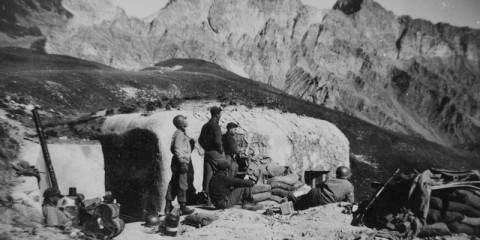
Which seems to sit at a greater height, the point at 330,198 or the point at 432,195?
the point at 432,195

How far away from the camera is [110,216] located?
212 inches

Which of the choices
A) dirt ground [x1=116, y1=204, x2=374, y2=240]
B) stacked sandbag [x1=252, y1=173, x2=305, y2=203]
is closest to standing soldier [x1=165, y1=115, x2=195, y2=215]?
dirt ground [x1=116, y1=204, x2=374, y2=240]

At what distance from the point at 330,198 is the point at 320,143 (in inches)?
171

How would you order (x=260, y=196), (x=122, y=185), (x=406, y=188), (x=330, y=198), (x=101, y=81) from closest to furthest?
(x=406, y=188) → (x=330, y=198) → (x=260, y=196) → (x=122, y=185) → (x=101, y=81)

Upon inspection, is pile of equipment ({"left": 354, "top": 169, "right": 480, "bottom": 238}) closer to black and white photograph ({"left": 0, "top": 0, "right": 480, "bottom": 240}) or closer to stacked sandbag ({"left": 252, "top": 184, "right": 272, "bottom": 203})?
black and white photograph ({"left": 0, "top": 0, "right": 480, "bottom": 240})

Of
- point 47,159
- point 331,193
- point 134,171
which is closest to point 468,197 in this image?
point 331,193

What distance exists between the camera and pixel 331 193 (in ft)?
22.8

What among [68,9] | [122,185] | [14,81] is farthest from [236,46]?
[122,185]

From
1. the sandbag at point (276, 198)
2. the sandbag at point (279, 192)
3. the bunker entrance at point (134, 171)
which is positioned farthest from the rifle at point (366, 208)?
the bunker entrance at point (134, 171)

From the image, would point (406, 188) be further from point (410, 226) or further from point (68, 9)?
point (68, 9)

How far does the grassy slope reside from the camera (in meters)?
14.8

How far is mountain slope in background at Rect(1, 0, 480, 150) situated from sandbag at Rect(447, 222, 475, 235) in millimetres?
81033

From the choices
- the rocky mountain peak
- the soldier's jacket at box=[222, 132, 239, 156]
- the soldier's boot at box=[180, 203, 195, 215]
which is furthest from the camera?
the rocky mountain peak

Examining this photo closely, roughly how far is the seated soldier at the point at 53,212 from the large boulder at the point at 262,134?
1.86 meters
